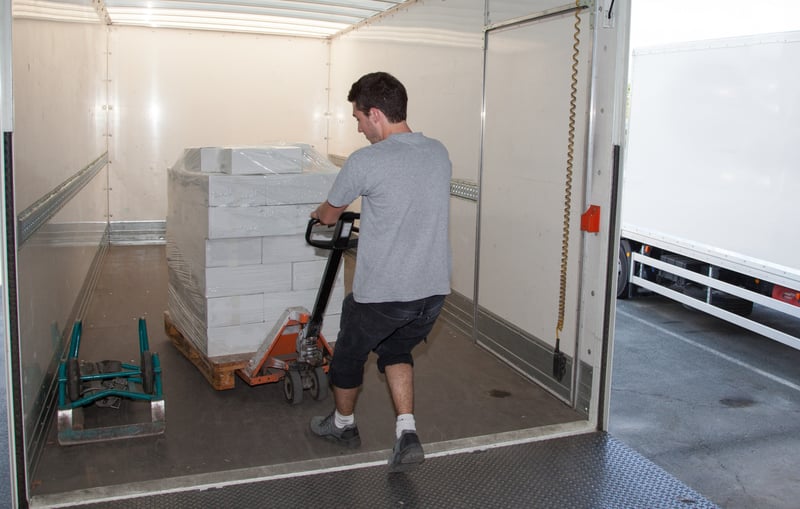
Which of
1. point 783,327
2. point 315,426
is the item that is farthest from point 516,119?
point 783,327

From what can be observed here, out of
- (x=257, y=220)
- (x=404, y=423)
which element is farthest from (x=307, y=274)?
(x=404, y=423)

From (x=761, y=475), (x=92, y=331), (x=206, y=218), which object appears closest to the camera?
(x=761, y=475)

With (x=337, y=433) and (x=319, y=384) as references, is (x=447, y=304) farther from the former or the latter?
(x=337, y=433)

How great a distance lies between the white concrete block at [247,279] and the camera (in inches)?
203

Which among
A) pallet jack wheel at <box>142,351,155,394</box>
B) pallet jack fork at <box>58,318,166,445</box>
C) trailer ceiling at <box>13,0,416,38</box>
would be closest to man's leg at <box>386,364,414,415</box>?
pallet jack fork at <box>58,318,166,445</box>

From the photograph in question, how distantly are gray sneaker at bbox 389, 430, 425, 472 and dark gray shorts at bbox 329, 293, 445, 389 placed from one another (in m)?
0.40

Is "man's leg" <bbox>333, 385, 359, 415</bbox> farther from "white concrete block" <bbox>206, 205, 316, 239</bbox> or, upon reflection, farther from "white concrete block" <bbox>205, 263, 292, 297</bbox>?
"white concrete block" <bbox>206, 205, 316, 239</bbox>

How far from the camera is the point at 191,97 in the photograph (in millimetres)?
10977

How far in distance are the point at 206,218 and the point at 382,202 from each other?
5.95 feet

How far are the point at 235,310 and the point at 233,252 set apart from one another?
40 centimetres

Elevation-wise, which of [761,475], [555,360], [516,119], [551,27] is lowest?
[761,475]

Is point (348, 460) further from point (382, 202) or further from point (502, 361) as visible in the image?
point (502, 361)

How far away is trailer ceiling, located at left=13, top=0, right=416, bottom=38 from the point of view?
8461 millimetres

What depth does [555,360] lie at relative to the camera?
5270 millimetres
